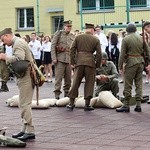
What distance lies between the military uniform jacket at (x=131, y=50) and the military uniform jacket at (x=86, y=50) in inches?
24.9

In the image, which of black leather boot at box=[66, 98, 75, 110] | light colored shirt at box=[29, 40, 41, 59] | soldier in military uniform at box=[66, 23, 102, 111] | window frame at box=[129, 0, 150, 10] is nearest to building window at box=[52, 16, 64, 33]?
window frame at box=[129, 0, 150, 10]

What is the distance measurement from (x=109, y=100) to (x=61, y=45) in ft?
7.38

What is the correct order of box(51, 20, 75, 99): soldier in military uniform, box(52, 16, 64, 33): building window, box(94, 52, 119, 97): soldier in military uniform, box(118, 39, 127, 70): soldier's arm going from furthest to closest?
1. box(52, 16, 64, 33): building window
2. box(51, 20, 75, 99): soldier in military uniform
3. box(94, 52, 119, 97): soldier in military uniform
4. box(118, 39, 127, 70): soldier's arm

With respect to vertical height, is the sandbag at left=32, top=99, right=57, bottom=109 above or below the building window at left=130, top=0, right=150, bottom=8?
below

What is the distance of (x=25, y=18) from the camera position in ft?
129

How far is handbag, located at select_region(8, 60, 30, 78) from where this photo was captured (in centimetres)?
1044

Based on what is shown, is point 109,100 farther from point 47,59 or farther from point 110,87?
point 47,59

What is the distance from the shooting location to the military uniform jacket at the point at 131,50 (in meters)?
13.8

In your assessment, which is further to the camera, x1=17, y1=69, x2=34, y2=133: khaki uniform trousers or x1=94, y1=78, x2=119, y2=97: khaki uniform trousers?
x1=94, y1=78, x2=119, y2=97: khaki uniform trousers

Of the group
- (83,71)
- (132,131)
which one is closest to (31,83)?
(132,131)

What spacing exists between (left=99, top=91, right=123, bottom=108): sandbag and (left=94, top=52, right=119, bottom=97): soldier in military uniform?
21.7 inches

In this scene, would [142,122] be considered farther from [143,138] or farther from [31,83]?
[31,83]

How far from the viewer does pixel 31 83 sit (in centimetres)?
1068

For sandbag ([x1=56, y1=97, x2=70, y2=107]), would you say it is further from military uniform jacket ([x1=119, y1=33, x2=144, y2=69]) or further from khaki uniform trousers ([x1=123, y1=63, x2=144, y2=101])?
military uniform jacket ([x1=119, y1=33, x2=144, y2=69])
